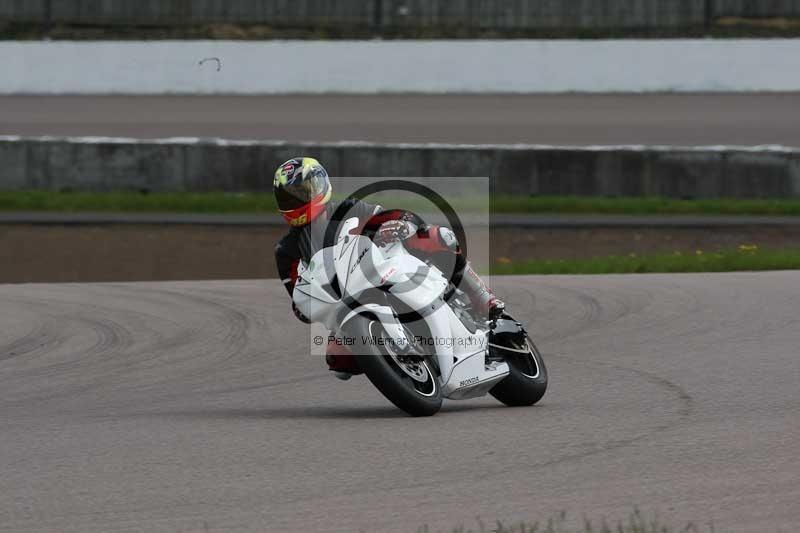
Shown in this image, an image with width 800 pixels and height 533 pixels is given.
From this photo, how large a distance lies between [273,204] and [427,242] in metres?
14.4

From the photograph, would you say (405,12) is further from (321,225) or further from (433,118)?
(321,225)

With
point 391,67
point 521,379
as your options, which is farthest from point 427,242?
point 391,67

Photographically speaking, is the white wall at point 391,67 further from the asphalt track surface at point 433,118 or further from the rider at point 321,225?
the rider at point 321,225

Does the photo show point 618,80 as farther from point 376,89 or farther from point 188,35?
point 188,35

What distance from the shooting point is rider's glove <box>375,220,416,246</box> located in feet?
21.4

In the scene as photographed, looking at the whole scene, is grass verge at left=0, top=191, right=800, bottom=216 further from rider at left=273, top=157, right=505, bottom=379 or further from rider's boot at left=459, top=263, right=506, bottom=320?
rider at left=273, top=157, right=505, bottom=379

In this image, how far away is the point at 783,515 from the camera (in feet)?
16.1

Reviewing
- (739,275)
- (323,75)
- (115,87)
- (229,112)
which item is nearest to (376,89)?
(323,75)

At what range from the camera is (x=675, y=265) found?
14.5 m

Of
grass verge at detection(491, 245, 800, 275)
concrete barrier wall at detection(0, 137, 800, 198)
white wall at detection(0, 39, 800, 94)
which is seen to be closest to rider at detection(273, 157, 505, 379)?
grass verge at detection(491, 245, 800, 275)

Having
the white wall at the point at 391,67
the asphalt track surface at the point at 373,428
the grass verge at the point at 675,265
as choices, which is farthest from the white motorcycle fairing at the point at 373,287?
the white wall at the point at 391,67

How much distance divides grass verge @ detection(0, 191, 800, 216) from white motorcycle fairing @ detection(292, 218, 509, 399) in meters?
13.4

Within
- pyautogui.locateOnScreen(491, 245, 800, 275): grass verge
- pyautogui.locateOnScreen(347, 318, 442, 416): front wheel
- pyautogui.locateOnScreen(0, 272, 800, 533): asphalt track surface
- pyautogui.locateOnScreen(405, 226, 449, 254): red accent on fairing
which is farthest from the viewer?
pyautogui.locateOnScreen(491, 245, 800, 275): grass verge

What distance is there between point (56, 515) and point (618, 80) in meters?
24.0
